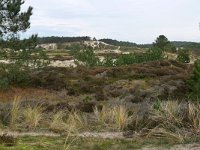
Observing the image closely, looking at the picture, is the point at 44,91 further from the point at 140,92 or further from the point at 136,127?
the point at 136,127

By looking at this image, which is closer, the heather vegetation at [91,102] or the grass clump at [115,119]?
the heather vegetation at [91,102]

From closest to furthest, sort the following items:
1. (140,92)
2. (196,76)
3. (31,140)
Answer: (31,140) → (196,76) → (140,92)

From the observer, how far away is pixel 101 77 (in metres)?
42.0

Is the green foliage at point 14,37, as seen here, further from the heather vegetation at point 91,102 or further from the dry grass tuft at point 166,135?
the dry grass tuft at point 166,135

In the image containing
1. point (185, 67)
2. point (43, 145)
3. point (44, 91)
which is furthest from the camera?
point (185, 67)

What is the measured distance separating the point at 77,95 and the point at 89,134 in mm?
20645

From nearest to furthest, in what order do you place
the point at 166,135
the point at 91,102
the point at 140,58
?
the point at 166,135, the point at 91,102, the point at 140,58

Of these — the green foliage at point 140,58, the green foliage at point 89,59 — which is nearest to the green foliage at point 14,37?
the green foliage at point 140,58

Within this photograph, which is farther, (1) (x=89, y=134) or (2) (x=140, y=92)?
(2) (x=140, y=92)

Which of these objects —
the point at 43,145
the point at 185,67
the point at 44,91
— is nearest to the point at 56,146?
the point at 43,145

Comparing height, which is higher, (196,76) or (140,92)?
(196,76)

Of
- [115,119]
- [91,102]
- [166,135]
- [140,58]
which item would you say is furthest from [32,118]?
[140,58]

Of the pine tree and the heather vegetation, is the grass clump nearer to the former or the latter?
the heather vegetation

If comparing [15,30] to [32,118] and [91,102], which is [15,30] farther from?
[32,118]
